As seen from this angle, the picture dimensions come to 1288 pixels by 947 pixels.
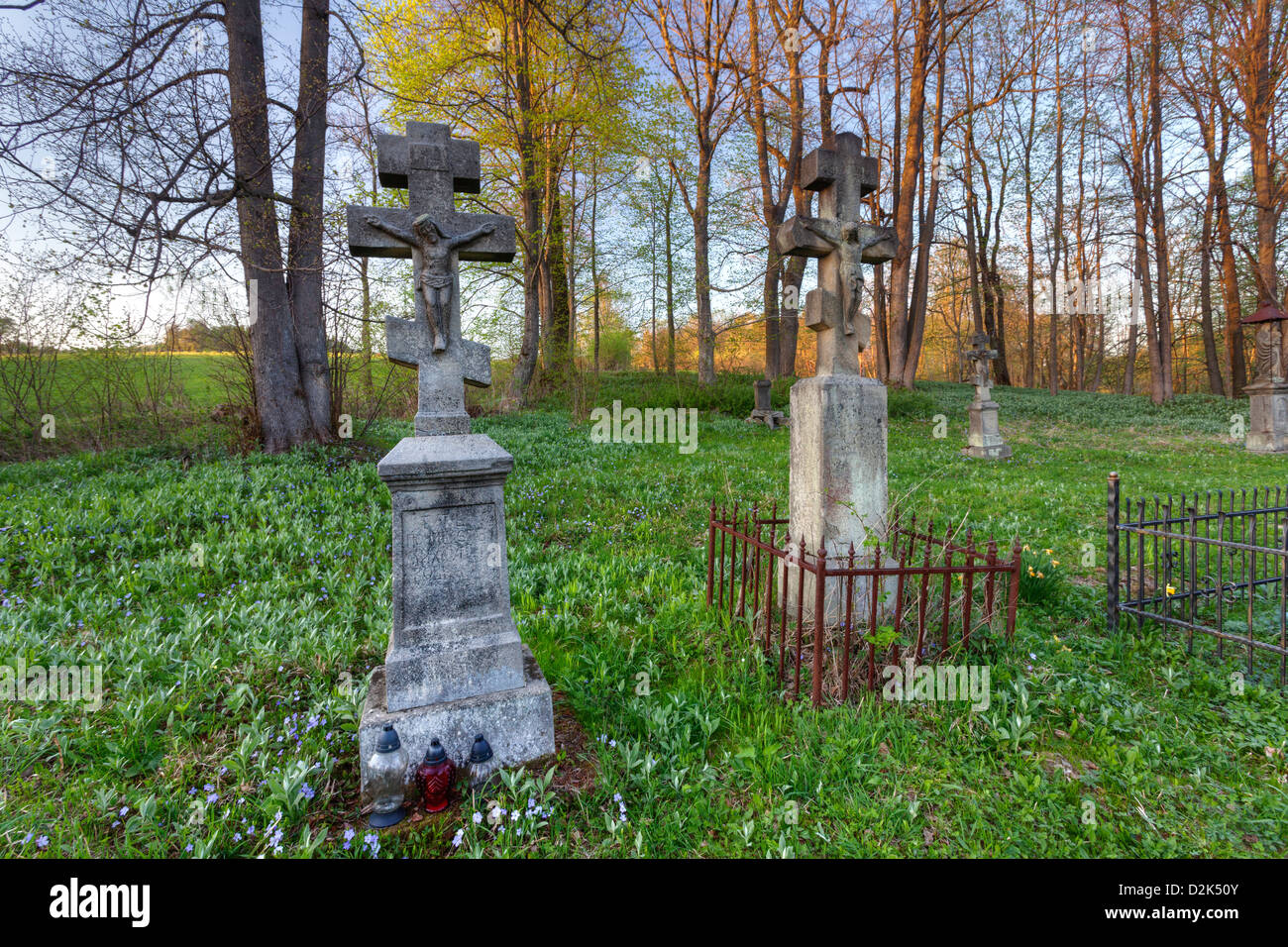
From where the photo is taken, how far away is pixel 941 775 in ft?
8.82

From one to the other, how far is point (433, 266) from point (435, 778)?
243cm

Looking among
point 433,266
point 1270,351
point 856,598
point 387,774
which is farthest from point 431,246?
point 1270,351

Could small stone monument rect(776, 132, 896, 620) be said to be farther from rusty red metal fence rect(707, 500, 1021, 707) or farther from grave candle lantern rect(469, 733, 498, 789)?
grave candle lantern rect(469, 733, 498, 789)

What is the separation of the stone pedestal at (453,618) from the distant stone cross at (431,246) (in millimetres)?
276

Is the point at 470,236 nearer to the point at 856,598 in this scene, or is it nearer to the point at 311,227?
the point at 856,598

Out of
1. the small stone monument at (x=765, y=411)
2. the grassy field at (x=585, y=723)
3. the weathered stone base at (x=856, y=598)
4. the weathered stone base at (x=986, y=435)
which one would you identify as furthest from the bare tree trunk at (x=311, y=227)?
the weathered stone base at (x=986, y=435)

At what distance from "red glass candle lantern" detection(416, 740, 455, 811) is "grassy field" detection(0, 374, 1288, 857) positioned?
90mm

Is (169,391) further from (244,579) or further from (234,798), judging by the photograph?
(234,798)

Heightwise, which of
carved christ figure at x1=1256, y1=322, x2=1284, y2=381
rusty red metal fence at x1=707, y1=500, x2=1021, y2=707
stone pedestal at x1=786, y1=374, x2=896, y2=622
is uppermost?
carved christ figure at x1=1256, y1=322, x2=1284, y2=381

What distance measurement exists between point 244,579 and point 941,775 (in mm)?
5201

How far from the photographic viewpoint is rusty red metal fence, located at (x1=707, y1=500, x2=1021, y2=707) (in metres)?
3.19

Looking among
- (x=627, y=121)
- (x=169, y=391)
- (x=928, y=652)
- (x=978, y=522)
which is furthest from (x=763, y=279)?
(x=928, y=652)

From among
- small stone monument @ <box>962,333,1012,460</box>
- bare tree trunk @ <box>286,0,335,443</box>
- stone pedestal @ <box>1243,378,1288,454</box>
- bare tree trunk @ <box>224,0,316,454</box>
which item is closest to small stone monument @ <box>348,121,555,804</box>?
bare tree trunk @ <box>224,0,316,454</box>

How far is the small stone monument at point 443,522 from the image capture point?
2.75 m
